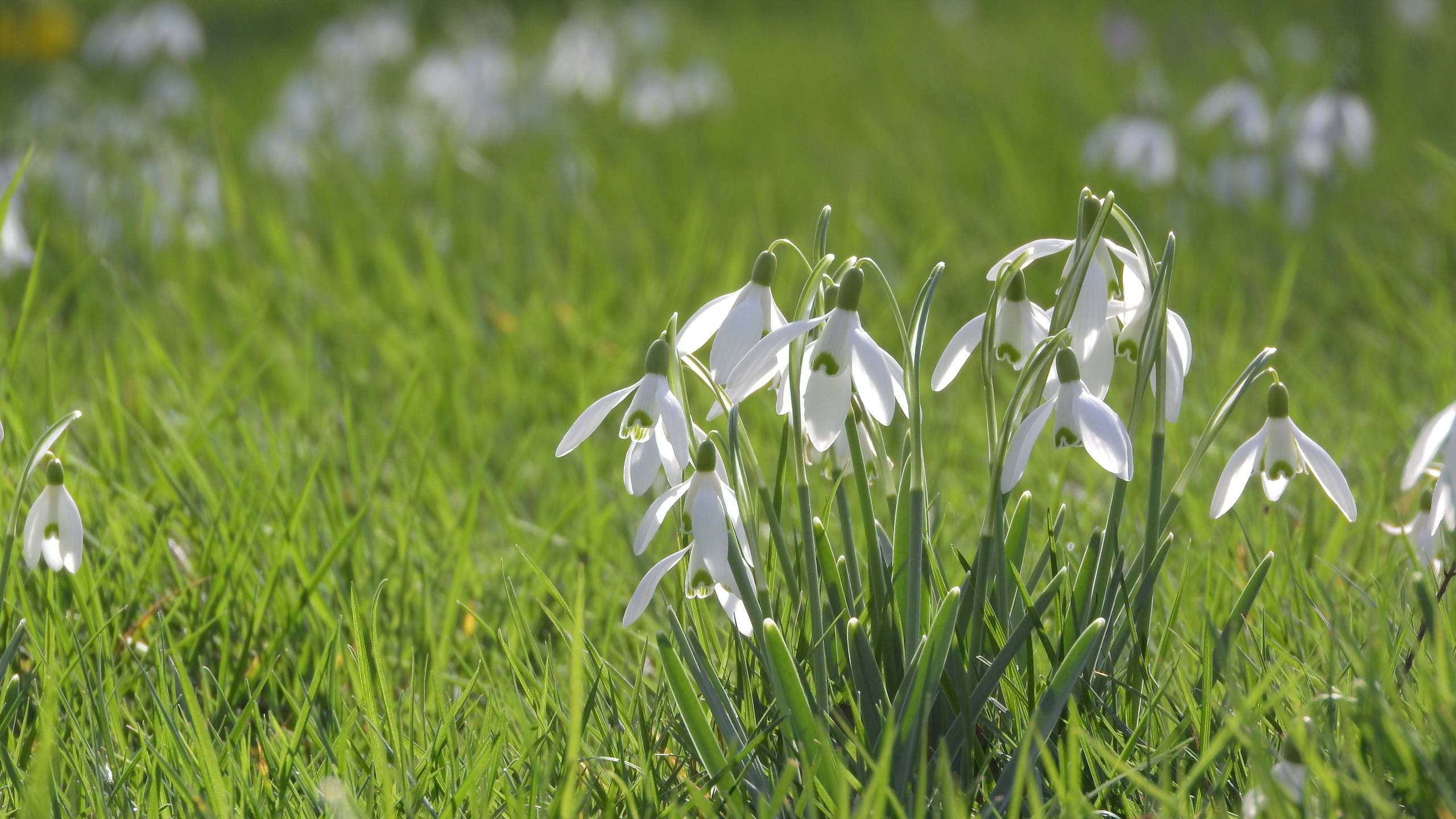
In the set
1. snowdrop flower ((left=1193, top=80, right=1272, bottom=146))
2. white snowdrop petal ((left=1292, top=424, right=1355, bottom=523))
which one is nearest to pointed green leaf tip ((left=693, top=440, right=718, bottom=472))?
white snowdrop petal ((left=1292, top=424, right=1355, bottom=523))

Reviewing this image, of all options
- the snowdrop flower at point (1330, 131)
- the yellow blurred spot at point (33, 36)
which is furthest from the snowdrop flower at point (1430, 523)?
the yellow blurred spot at point (33, 36)

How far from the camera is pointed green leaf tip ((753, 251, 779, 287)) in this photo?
3.18 feet

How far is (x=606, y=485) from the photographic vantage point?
6.48 ft

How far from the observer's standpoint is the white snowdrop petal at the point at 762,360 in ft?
2.94

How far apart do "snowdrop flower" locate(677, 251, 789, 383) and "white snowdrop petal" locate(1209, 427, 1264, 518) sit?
0.37 metres

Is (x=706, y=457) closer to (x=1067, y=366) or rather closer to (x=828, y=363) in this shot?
(x=828, y=363)

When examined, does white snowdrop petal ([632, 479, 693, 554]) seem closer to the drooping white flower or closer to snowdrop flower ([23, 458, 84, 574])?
the drooping white flower

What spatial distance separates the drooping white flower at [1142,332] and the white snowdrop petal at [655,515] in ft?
1.28

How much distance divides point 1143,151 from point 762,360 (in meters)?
2.69

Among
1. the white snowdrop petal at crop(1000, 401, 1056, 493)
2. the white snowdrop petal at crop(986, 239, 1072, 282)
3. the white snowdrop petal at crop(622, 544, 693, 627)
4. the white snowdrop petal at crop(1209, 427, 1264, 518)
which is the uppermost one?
the white snowdrop petal at crop(986, 239, 1072, 282)

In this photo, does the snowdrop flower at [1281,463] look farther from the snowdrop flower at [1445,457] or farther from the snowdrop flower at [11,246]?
the snowdrop flower at [11,246]

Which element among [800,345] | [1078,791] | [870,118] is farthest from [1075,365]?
[870,118]

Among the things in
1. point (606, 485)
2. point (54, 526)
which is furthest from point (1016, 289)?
point (606, 485)

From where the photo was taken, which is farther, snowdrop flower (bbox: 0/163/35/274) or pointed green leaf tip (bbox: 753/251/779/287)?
snowdrop flower (bbox: 0/163/35/274)
